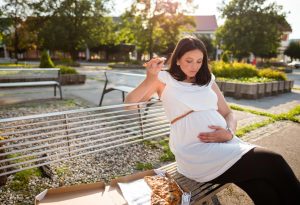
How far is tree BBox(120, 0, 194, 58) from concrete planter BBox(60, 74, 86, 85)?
1494 cm

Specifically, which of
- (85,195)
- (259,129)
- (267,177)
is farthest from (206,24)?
(85,195)

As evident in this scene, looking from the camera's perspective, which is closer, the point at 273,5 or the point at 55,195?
the point at 55,195

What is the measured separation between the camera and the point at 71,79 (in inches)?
505

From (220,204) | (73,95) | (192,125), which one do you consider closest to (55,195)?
(192,125)

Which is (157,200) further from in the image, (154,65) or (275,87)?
(275,87)

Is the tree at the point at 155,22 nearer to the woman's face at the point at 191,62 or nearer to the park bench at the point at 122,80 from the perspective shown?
the park bench at the point at 122,80

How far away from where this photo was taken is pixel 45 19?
34.1m

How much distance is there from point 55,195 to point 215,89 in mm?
1908

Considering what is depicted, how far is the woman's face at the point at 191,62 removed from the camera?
8.82ft

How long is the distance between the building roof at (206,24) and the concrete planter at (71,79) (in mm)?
62993

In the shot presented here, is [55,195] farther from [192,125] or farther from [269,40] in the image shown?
[269,40]

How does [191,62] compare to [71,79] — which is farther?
[71,79]

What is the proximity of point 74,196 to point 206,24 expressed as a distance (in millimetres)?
75579

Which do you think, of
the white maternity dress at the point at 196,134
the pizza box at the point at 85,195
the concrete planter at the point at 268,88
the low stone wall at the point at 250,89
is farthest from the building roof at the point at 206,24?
the pizza box at the point at 85,195
